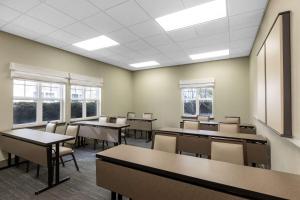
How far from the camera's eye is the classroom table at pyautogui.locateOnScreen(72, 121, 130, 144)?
4203 mm

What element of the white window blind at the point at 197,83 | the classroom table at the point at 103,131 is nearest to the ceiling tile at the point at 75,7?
the classroom table at the point at 103,131

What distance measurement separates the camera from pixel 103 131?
4.44 metres

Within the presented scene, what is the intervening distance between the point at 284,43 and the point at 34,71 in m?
4.93

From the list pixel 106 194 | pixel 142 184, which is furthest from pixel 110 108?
pixel 142 184

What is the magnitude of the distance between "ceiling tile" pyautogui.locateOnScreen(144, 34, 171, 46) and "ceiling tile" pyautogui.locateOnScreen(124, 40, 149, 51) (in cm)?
19

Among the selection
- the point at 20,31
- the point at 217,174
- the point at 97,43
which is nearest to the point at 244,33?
the point at 217,174

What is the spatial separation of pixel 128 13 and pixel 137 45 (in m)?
1.61

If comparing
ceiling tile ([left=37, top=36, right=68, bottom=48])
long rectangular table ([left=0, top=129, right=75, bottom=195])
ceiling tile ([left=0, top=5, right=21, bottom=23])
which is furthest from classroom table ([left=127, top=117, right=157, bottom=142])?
ceiling tile ([left=0, top=5, right=21, bottom=23])

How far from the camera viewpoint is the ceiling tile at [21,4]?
255cm

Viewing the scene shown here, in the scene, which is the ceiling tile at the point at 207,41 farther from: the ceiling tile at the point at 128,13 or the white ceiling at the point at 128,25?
the ceiling tile at the point at 128,13

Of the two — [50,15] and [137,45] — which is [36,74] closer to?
[50,15]

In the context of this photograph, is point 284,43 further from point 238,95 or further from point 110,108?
point 110,108

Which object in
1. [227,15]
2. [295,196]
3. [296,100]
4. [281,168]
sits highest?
[227,15]

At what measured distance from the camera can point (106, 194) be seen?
8.23 ft
